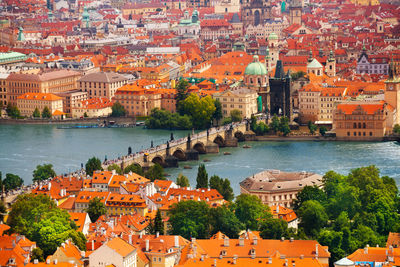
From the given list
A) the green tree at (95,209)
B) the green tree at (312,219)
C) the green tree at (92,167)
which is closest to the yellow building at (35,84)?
the green tree at (92,167)

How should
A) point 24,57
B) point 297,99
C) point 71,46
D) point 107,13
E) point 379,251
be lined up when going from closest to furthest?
point 379,251 < point 297,99 < point 24,57 < point 71,46 < point 107,13

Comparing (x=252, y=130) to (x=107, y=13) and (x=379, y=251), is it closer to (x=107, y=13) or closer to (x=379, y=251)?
(x=379, y=251)

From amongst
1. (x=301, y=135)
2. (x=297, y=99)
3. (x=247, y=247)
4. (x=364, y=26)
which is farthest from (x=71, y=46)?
(x=247, y=247)

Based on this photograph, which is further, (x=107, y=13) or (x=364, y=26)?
(x=107, y=13)

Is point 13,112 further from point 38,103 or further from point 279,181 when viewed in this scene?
point 279,181

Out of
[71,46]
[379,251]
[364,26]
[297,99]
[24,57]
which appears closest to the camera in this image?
[379,251]

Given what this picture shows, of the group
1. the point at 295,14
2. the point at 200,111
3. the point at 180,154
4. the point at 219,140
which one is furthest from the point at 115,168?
the point at 295,14

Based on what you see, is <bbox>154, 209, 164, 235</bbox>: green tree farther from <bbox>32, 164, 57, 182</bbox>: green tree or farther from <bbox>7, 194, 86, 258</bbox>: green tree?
<bbox>32, 164, 57, 182</bbox>: green tree
